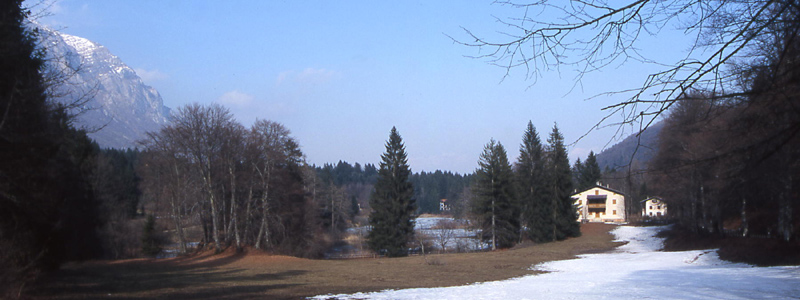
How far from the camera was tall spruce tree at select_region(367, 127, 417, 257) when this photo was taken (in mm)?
44438

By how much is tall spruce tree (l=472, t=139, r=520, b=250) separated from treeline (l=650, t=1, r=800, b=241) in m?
13.9

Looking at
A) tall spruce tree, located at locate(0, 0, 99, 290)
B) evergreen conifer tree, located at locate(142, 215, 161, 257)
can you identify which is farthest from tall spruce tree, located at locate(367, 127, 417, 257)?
tall spruce tree, located at locate(0, 0, 99, 290)

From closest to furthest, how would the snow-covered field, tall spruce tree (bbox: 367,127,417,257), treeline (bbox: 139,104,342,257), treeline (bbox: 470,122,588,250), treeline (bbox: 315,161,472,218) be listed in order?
the snow-covered field
treeline (bbox: 139,104,342,257)
tall spruce tree (bbox: 367,127,417,257)
treeline (bbox: 470,122,588,250)
treeline (bbox: 315,161,472,218)

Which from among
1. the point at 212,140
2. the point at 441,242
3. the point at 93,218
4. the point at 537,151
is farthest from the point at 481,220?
the point at 93,218

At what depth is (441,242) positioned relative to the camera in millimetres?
47312

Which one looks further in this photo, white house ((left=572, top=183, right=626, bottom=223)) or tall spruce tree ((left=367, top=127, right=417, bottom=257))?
white house ((left=572, top=183, right=626, bottom=223))

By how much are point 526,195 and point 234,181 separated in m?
30.2

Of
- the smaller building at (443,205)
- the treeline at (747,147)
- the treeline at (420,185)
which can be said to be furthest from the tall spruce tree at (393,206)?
the smaller building at (443,205)

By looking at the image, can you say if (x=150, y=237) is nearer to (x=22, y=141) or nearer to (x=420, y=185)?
(x=22, y=141)

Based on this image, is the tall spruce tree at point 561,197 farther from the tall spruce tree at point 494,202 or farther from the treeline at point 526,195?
the tall spruce tree at point 494,202

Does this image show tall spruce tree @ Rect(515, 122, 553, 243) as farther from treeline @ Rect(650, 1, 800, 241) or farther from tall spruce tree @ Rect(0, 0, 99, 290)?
tall spruce tree @ Rect(0, 0, 99, 290)

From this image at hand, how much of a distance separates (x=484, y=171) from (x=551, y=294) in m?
35.1

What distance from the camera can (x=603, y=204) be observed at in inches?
3233

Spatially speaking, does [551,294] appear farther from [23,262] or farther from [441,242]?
[441,242]
